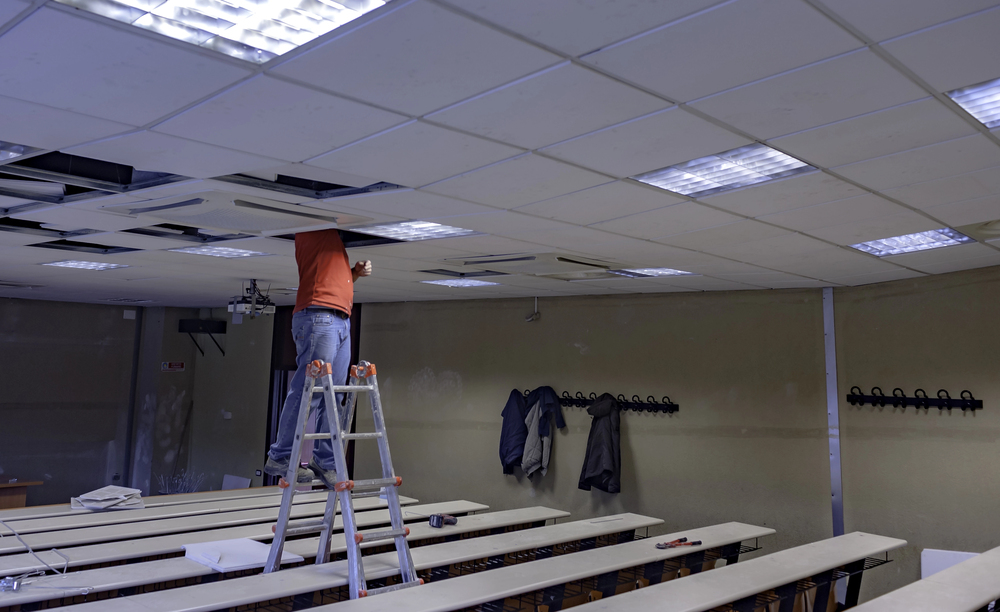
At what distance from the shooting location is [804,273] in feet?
14.8

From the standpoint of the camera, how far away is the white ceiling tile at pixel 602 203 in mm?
2719

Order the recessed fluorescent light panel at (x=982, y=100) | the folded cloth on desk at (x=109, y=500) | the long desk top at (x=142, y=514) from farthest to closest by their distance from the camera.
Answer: the folded cloth on desk at (x=109, y=500)
the long desk top at (x=142, y=514)
the recessed fluorescent light panel at (x=982, y=100)

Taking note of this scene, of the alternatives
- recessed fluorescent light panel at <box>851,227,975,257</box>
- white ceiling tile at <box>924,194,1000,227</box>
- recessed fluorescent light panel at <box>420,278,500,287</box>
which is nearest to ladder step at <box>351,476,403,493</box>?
white ceiling tile at <box>924,194,1000,227</box>

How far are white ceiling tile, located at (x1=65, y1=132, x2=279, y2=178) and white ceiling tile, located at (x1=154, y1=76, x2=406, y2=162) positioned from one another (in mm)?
79

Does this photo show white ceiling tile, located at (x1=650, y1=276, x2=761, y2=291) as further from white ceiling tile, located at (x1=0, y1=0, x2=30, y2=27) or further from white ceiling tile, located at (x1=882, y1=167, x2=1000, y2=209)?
white ceiling tile, located at (x1=0, y1=0, x2=30, y2=27)

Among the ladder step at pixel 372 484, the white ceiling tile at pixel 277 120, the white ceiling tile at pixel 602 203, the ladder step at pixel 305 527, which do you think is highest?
the white ceiling tile at pixel 602 203

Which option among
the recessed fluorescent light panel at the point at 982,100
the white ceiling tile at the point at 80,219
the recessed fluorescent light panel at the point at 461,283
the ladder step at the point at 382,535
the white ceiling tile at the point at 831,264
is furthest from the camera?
→ the recessed fluorescent light panel at the point at 461,283

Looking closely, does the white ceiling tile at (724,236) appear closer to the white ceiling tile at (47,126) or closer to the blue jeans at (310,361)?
the blue jeans at (310,361)

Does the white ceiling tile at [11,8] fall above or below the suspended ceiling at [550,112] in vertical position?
below

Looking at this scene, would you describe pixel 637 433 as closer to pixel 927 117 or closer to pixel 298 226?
pixel 298 226

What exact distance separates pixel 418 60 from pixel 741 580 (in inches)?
94.4

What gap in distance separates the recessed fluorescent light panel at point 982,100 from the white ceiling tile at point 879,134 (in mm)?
37

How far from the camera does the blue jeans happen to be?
2891mm

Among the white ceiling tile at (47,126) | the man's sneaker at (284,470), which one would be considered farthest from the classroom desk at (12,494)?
the white ceiling tile at (47,126)
